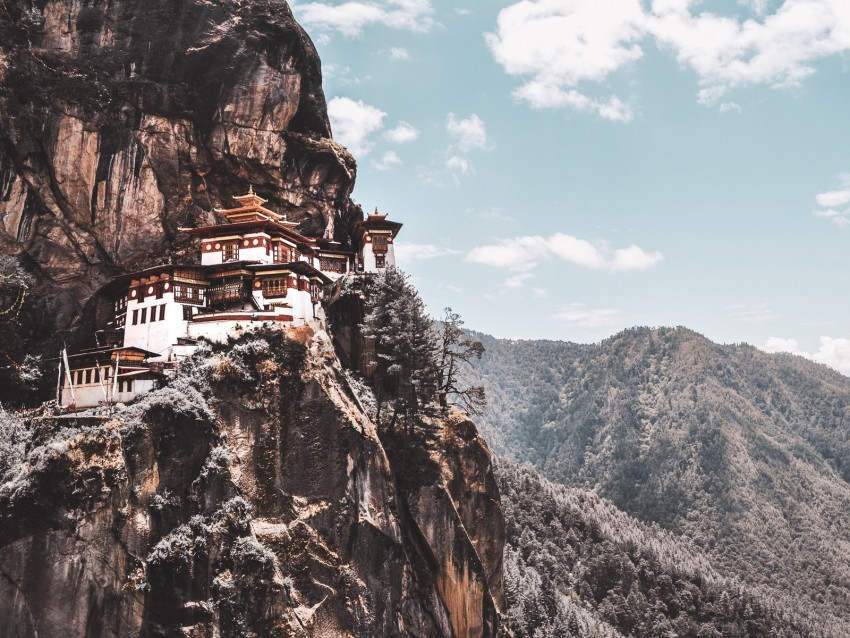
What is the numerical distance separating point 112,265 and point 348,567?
37.8 metres

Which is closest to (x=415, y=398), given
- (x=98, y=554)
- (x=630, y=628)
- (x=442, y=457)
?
(x=442, y=457)

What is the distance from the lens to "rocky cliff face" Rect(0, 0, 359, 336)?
6191 centimetres

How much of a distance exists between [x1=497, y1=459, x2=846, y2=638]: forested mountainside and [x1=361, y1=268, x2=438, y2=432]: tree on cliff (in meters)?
48.5

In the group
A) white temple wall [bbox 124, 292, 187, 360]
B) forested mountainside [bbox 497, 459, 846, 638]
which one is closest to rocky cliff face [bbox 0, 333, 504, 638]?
white temple wall [bbox 124, 292, 187, 360]

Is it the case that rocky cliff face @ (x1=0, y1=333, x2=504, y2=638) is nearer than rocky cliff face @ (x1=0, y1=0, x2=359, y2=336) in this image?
Yes

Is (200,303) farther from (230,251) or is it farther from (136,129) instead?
(136,129)

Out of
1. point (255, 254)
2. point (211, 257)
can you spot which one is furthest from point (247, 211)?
point (255, 254)

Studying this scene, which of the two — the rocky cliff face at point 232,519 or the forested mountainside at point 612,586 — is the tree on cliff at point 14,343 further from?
the forested mountainside at point 612,586

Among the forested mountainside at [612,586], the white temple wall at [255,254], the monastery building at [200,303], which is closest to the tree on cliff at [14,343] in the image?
the monastery building at [200,303]

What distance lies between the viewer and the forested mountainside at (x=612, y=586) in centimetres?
10529

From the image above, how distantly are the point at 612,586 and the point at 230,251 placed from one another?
101m

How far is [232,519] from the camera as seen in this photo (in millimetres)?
42125

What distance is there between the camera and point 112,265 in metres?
64.9

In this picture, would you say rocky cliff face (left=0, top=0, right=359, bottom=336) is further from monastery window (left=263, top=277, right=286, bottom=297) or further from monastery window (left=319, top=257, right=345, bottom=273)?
monastery window (left=263, top=277, right=286, bottom=297)
